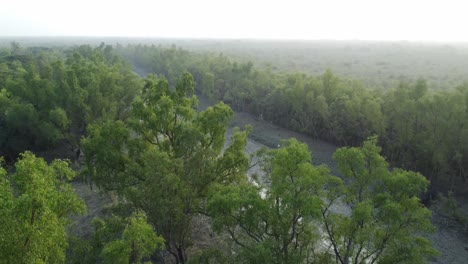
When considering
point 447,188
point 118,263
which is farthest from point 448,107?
point 118,263

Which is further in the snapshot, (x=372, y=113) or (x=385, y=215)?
(x=372, y=113)

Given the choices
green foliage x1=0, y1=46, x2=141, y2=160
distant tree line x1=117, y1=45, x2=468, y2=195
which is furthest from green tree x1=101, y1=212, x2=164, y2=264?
distant tree line x1=117, y1=45, x2=468, y2=195

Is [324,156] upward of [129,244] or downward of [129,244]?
downward

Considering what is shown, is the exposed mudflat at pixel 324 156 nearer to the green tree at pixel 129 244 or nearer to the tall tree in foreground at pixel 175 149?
the tall tree in foreground at pixel 175 149

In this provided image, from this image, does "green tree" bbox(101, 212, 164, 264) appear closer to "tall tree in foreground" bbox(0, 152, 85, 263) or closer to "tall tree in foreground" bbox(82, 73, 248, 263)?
"tall tree in foreground" bbox(0, 152, 85, 263)

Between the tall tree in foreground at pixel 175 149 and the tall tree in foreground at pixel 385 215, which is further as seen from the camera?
the tall tree in foreground at pixel 175 149

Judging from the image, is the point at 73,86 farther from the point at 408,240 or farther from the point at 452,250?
the point at 452,250

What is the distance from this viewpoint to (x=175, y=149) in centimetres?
2069

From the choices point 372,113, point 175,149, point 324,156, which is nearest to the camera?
point 175,149

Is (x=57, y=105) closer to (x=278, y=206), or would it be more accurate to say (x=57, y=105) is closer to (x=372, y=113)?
(x=278, y=206)

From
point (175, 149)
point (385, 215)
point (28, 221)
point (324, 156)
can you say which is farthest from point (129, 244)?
point (324, 156)

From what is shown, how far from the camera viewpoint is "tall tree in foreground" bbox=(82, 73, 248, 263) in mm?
18312

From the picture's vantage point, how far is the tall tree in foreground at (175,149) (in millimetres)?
18312

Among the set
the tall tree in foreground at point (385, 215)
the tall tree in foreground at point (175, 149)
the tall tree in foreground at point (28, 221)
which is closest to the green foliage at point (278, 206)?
the tall tree in foreground at point (385, 215)
